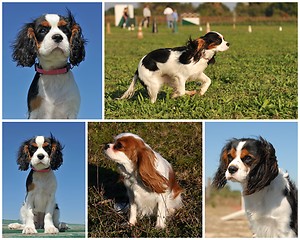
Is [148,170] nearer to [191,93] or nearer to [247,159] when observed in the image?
[247,159]

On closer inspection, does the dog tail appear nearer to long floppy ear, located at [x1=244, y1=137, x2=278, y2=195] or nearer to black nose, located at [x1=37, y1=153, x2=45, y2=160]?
black nose, located at [x1=37, y1=153, x2=45, y2=160]

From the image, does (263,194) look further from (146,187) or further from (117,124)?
(117,124)

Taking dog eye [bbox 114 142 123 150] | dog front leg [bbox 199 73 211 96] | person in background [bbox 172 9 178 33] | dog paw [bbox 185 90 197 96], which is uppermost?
person in background [bbox 172 9 178 33]

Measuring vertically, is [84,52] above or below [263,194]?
above

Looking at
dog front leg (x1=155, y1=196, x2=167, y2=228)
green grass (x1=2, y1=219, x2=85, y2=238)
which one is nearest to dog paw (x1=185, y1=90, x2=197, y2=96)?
dog front leg (x1=155, y1=196, x2=167, y2=228)

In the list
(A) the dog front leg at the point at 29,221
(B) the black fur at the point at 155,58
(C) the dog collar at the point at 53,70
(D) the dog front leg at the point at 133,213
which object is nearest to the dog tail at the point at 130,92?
(B) the black fur at the point at 155,58

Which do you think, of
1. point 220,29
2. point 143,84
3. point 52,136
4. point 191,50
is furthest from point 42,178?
point 220,29
